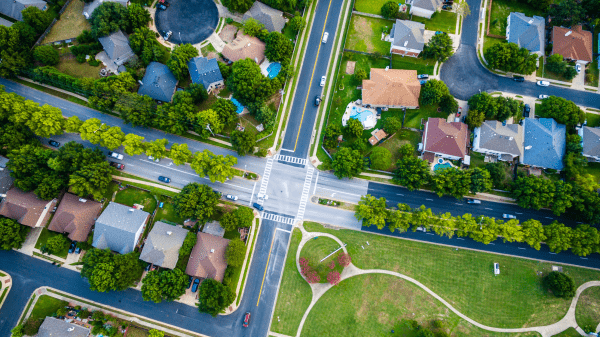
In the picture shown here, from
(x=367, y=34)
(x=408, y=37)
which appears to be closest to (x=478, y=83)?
(x=408, y=37)

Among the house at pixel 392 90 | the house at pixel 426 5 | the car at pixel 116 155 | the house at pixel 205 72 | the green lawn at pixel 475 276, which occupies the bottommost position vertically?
the green lawn at pixel 475 276

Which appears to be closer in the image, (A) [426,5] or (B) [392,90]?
(B) [392,90]

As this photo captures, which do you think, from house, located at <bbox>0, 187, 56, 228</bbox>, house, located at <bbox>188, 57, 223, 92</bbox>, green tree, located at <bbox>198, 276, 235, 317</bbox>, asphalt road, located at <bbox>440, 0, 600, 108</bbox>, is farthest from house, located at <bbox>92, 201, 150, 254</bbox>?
asphalt road, located at <bbox>440, 0, 600, 108</bbox>

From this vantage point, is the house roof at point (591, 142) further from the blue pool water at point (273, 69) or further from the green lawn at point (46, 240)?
the green lawn at point (46, 240)

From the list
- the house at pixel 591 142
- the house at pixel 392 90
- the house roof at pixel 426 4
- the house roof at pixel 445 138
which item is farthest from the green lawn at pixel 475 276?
the house roof at pixel 426 4

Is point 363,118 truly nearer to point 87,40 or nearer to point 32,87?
point 87,40

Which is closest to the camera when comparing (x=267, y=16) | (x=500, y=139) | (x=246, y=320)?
(x=246, y=320)

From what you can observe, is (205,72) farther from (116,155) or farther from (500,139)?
(500,139)
